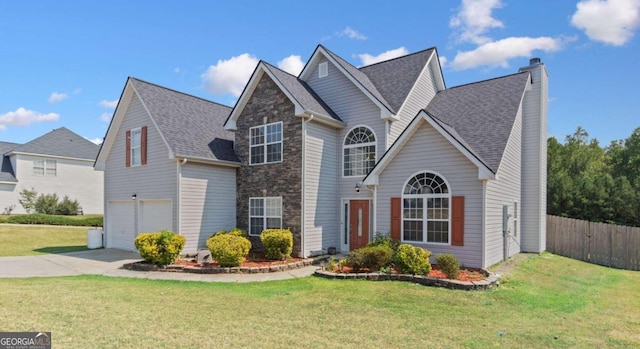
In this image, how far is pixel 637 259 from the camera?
16.0 m

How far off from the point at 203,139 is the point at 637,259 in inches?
788

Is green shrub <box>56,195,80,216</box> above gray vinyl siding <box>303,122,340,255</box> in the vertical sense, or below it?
below

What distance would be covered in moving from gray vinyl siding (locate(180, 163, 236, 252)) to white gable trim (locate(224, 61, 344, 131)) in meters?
2.39

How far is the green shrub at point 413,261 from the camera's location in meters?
10.3

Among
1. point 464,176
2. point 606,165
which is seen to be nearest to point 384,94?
point 464,176

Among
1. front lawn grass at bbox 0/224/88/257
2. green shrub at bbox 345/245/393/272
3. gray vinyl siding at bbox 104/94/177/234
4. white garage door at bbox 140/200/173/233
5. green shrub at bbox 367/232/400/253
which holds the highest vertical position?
gray vinyl siding at bbox 104/94/177/234

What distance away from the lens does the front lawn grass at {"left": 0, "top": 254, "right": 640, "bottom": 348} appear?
565cm

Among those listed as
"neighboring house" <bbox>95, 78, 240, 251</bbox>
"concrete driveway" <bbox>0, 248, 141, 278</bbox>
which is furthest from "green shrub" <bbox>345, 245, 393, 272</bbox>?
"concrete driveway" <bbox>0, 248, 141, 278</bbox>

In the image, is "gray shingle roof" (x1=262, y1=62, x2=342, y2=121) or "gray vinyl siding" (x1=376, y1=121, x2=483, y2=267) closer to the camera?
"gray vinyl siding" (x1=376, y1=121, x2=483, y2=267)

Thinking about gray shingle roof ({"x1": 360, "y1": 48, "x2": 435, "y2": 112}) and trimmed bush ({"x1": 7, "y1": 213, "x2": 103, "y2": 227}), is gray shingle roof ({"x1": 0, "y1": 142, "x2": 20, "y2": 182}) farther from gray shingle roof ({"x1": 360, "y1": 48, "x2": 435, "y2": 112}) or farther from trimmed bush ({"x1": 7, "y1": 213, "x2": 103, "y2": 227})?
gray shingle roof ({"x1": 360, "y1": 48, "x2": 435, "y2": 112})

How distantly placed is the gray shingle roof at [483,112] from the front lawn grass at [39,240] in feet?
59.7

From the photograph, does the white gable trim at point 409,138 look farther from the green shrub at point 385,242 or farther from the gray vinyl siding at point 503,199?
the green shrub at point 385,242

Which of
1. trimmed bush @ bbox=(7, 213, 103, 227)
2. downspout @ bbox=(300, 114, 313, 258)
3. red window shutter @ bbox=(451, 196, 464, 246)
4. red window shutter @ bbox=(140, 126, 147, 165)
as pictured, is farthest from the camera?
trimmed bush @ bbox=(7, 213, 103, 227)

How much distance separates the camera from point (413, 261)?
1034 cm
